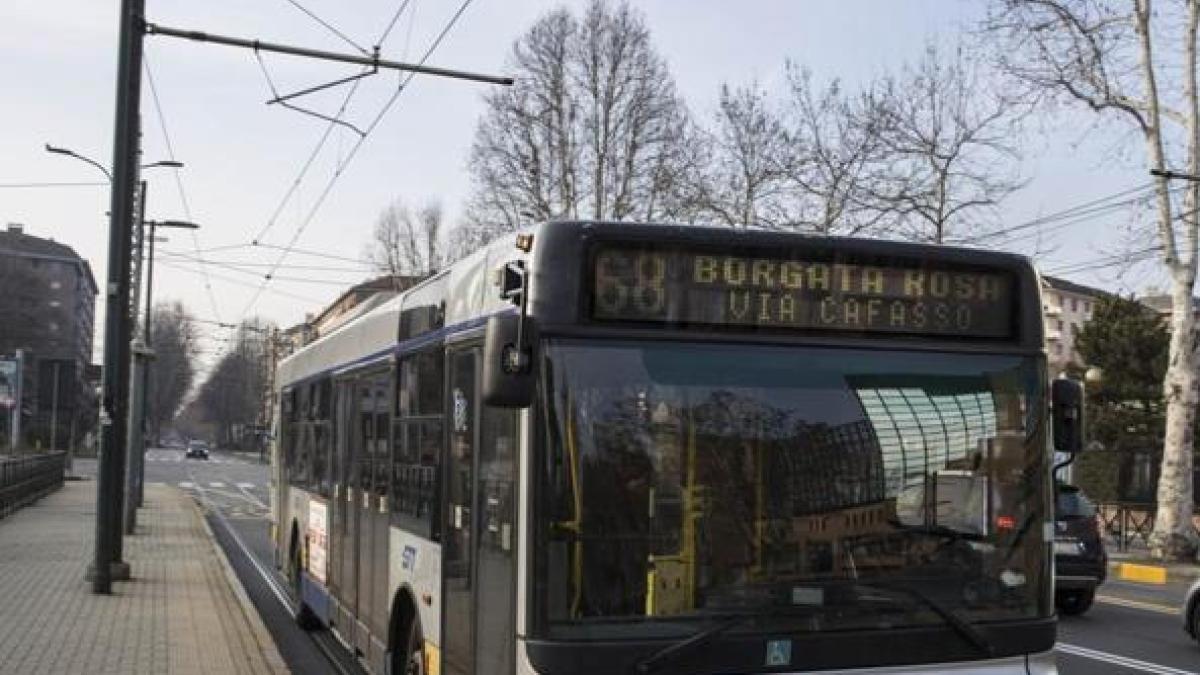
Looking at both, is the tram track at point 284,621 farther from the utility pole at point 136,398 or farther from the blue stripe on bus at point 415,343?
the blue stripe on bus at point 415,343

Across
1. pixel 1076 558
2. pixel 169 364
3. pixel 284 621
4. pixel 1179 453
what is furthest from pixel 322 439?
pixel 169 364

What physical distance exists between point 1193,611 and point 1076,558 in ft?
11.6

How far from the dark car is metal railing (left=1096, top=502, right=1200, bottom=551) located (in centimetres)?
1305

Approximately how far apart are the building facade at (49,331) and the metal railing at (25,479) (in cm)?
146

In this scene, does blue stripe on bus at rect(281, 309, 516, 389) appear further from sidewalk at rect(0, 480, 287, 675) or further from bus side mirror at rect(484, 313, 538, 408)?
sidewalk at rect(0, 480, 287, 675)

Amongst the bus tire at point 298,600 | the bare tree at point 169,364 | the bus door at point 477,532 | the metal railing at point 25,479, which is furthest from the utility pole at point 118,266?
the bare tree at point 169,364

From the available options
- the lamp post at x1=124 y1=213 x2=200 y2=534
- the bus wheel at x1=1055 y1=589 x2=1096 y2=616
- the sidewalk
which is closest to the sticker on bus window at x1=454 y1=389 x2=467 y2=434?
the sidewalk

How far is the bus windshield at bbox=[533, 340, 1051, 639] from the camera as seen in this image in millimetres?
4590

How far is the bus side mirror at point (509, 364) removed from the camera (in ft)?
14.3

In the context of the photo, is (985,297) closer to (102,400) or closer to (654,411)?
(654,411)

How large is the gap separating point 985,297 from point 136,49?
37.5 ft

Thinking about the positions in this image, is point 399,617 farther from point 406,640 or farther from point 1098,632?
point 1098,632

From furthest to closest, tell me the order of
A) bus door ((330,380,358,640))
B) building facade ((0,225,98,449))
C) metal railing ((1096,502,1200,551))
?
building facade ((0,225,98,449)), metal railing ((1096,502,1200,551)), bus door ((330,380,358,640))

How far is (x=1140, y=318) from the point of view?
3984 centimetres
